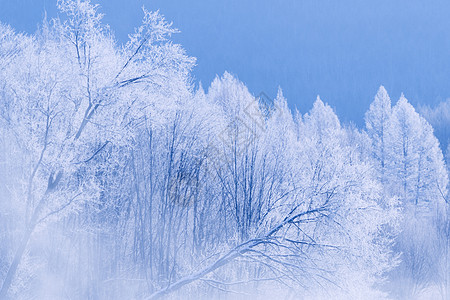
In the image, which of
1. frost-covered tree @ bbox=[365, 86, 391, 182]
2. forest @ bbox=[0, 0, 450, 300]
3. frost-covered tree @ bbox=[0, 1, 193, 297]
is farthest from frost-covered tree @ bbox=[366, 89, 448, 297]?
frost-covered tree @ bbox=[0, 1, 193, 297]

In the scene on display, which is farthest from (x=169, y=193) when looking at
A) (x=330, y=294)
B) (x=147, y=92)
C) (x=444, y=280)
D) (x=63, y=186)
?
(x=444, y=280)

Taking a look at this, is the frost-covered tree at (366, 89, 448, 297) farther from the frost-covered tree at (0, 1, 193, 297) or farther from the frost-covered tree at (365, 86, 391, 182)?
the frost-covered tree at (0, 1, 193, 297)

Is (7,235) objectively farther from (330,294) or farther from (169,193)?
(330,294)

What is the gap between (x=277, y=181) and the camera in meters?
14.7

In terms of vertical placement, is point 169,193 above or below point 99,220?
above

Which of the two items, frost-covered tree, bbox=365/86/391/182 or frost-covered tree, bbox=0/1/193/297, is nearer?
frost-covered tree, bbox=0/1/193/297

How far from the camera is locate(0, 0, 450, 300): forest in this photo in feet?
28.0

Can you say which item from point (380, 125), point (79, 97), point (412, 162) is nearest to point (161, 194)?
point (79, 97)

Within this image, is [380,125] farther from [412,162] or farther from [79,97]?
[79,97]

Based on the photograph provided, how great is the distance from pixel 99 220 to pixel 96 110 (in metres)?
5.79

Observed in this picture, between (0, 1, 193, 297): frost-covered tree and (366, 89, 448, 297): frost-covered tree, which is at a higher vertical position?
(366, 89, 448, 297): frost-covered tree

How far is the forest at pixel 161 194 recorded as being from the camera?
8523 mm

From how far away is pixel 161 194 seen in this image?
14.5 meters

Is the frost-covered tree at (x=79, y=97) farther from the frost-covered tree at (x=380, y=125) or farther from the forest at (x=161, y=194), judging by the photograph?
the frost-covered tree at (x=380, y=125)
